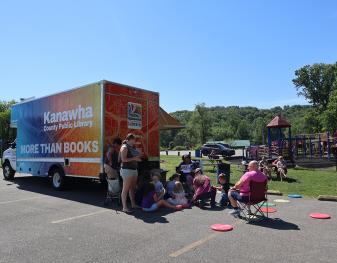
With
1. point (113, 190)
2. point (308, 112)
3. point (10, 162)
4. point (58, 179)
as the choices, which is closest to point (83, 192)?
point (58, 179)

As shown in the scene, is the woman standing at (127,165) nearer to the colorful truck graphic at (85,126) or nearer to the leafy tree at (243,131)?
the colorful truck graphic at (85,126)

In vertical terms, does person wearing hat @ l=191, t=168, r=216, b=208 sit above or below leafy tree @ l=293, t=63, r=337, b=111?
below

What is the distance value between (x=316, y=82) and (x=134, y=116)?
67508 millimetres

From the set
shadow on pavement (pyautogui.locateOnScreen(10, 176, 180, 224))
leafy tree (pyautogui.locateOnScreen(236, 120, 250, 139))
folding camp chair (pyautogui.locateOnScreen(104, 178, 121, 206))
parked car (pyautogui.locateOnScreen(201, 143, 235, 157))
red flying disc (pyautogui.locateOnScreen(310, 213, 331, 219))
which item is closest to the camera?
red flying disc (pyautogui.locateOnScreen(310, 213, 331, 219))

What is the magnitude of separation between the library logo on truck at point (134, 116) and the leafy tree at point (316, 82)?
64901mm

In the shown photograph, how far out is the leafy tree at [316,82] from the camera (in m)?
70.1

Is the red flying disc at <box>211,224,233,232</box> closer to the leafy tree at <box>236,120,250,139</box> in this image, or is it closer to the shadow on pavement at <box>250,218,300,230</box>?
the shadow on pavement at <box>250,218,300,230</box>

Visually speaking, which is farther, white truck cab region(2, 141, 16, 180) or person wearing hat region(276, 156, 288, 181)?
white truck cab region(2, 141, 16, 180)

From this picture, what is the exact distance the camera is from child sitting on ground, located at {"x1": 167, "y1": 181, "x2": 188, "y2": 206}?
9.41 meters

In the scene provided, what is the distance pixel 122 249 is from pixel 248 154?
18092 mm

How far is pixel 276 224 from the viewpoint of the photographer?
7.40 m

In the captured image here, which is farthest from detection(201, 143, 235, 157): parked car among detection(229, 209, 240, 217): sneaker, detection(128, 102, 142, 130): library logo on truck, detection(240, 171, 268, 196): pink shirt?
detection(240, 171, 268, 196): pink shirt

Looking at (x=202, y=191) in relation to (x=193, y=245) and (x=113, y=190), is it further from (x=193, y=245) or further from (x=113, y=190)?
(x=193, y=245)

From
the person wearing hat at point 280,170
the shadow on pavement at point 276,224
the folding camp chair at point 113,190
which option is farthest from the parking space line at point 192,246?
the person wearing hat at point 280,170
